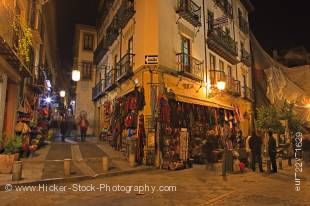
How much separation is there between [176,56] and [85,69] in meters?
15.3

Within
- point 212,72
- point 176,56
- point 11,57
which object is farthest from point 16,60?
point 212,72

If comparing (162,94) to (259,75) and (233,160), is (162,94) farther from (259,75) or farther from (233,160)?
(259,75)

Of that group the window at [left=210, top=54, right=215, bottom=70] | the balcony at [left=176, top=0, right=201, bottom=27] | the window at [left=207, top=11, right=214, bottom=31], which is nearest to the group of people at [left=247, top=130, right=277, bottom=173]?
the window at [left=210, top=54, right=215, bottom=70]

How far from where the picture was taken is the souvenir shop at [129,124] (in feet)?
41.4

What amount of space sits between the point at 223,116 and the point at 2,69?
13667 mm

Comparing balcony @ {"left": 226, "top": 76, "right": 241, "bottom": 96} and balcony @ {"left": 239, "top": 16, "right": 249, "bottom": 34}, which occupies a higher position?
balcony @ {"left": 239, "top": 16, "right": 249, "bottom": 34}

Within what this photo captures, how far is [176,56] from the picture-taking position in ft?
47.8

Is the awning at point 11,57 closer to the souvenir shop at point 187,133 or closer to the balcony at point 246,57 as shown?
the souvenir shop at point 187,133

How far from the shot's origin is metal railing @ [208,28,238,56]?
18031mm

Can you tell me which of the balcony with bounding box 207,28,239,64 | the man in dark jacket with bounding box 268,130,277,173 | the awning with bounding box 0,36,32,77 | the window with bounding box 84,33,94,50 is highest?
the window with bounding box 84,33,94,50

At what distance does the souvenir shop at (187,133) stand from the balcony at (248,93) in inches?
257

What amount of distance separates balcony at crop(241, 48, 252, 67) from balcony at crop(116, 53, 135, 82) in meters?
11.9

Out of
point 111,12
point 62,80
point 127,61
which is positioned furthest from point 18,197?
point 62,80

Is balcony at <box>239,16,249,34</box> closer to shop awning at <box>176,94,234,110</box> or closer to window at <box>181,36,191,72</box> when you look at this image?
shop awning at <box>176,94,234,110</box>
